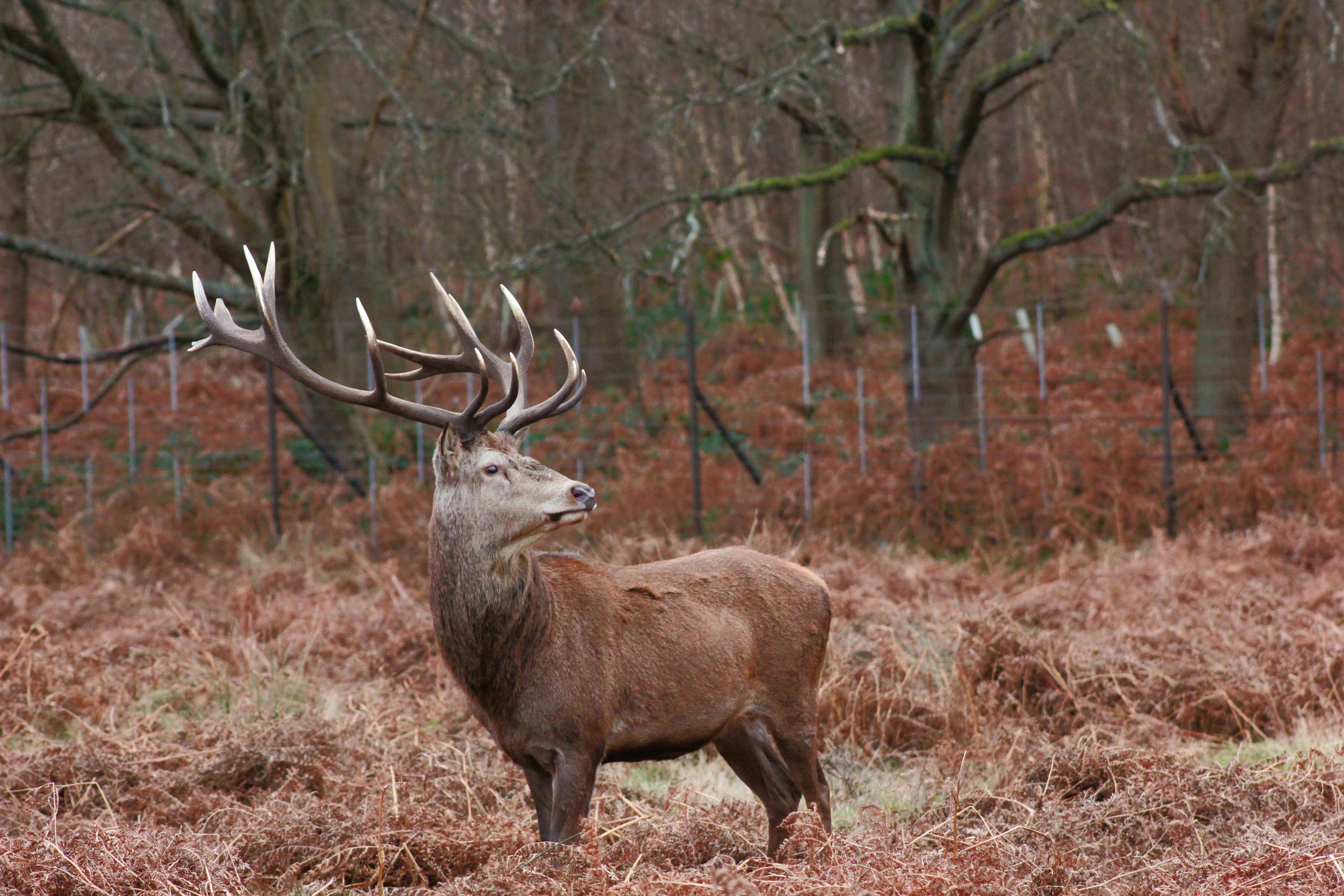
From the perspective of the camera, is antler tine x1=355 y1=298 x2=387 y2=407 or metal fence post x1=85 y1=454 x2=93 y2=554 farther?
metal fence post x1=85 y1=454 x2=93 y2=554

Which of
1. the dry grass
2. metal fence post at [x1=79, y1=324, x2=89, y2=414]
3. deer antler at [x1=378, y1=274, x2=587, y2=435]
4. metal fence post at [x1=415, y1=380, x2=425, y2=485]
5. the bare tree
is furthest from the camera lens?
metal fence post at [x1=79, y1=324, x2=89, y2=414]

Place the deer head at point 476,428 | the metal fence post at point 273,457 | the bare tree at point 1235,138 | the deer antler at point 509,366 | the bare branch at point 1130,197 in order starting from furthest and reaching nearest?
the bare tree at point 1235,138
the metal fence post at point 273,457
the bare branch at point 1130,197
the deer antler at point 509,366
the deer head at point 476,428

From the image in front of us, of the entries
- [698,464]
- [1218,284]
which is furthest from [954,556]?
[1218,284]

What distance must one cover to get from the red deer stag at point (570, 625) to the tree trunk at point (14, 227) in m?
10.6

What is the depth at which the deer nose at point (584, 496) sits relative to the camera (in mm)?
4840

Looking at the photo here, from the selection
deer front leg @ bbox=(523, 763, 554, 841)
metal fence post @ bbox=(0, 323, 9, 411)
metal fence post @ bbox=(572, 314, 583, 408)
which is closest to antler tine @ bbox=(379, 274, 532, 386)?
deer front leg @ bbox=(523, 763, 554, 841)

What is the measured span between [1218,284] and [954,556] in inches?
200

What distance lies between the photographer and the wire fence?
12.6 metres

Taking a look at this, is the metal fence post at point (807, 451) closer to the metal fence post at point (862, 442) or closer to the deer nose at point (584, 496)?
the metal fence post at point (862, 442)

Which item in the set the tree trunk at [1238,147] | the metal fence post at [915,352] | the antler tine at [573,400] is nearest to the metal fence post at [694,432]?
the metal fence post at [915,352]

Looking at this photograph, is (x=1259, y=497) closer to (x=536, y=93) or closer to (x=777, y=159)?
(x=536, y=93)

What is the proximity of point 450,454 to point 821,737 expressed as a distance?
9.09ft

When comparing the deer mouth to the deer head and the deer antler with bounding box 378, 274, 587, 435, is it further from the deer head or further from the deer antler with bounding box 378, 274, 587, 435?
the deer antler with bounding box 378, 274, 587, 435

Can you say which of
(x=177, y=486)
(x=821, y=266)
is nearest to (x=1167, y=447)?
(x=821, y=266)
